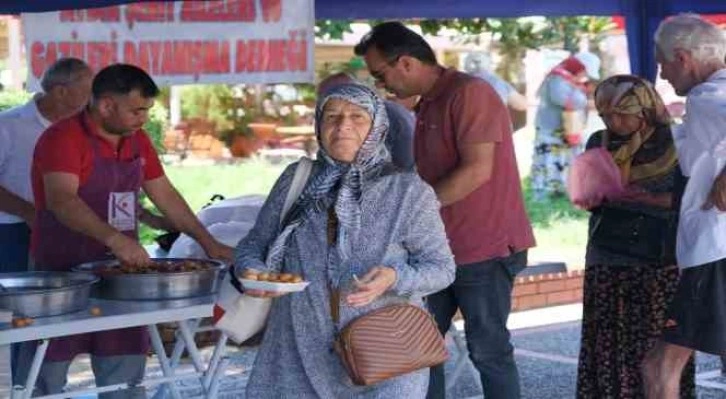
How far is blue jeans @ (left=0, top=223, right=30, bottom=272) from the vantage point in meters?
5.71

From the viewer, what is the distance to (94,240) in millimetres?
4574

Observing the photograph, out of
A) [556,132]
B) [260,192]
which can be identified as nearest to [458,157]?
[260,192]

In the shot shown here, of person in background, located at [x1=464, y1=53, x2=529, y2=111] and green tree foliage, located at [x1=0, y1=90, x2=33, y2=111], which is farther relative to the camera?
person in background, located at [x1=464, y1=53, x2=529, y2=111]

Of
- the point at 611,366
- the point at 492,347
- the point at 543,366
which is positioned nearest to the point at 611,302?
the point at 611,366

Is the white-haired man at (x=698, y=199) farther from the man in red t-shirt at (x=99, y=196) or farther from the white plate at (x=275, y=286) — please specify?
the man in red t-shirt at (x=99, y=196)

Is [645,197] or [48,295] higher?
[645,197]

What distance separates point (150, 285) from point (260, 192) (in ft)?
25.8

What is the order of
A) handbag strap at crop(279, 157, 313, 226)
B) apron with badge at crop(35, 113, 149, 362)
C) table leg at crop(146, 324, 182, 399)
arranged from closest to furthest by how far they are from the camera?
handbag strap at crop(279, 157, 313, 226) → apron with badge at crop(35, 113, 149, 362) → table leg at crop(146, 324, 182, 399)

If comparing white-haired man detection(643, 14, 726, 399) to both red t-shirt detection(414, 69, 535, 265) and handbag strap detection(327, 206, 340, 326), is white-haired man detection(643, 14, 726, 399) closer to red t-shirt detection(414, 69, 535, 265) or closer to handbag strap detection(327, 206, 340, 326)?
red t-shirt detection(414, 69, 535, 265)

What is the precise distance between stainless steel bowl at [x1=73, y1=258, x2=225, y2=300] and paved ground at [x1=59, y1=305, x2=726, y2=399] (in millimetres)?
1916

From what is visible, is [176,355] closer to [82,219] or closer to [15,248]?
[15,248]

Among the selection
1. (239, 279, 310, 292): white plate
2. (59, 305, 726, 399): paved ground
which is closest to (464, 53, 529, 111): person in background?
(59, 305, 726, 399): paved ground

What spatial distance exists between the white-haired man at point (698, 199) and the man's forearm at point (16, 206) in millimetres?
2569

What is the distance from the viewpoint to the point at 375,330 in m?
3.31
